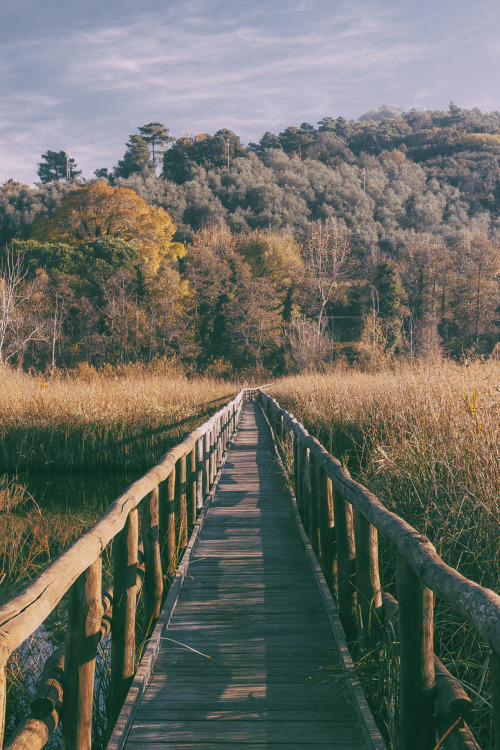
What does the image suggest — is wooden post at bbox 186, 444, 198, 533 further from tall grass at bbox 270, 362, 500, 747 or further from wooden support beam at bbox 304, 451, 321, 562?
tall grass at bbox 270, 362, 500, 747

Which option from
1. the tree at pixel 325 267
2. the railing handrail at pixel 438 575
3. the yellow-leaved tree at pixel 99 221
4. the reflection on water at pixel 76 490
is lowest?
the reflection on water at pixel 76 490

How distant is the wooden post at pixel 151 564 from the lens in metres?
3.08

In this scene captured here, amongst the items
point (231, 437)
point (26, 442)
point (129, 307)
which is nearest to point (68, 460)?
point (26, 442)

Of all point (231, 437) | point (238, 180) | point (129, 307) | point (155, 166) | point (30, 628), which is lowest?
point (231, 437)

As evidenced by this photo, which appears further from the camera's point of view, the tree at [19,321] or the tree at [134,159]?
the tree at [134,159]

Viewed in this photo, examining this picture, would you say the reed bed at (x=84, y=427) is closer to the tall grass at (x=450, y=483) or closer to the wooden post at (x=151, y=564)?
the tall grass at (x=450, y=483)

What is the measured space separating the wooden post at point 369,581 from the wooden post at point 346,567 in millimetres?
265

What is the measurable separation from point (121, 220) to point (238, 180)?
20793 mm

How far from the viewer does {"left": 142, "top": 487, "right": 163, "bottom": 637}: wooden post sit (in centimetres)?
308

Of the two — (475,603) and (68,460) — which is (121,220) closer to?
(68,460)

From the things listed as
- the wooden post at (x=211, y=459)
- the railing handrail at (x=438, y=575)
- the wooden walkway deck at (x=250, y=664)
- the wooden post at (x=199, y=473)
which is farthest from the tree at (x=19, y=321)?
the railing handrail at (x=438, y=575)

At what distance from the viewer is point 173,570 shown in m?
3.77

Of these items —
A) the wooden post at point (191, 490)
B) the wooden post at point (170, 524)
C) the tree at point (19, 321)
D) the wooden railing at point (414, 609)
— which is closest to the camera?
the wooden railing at point (414, 609)

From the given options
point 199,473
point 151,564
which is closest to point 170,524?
point 151,564
